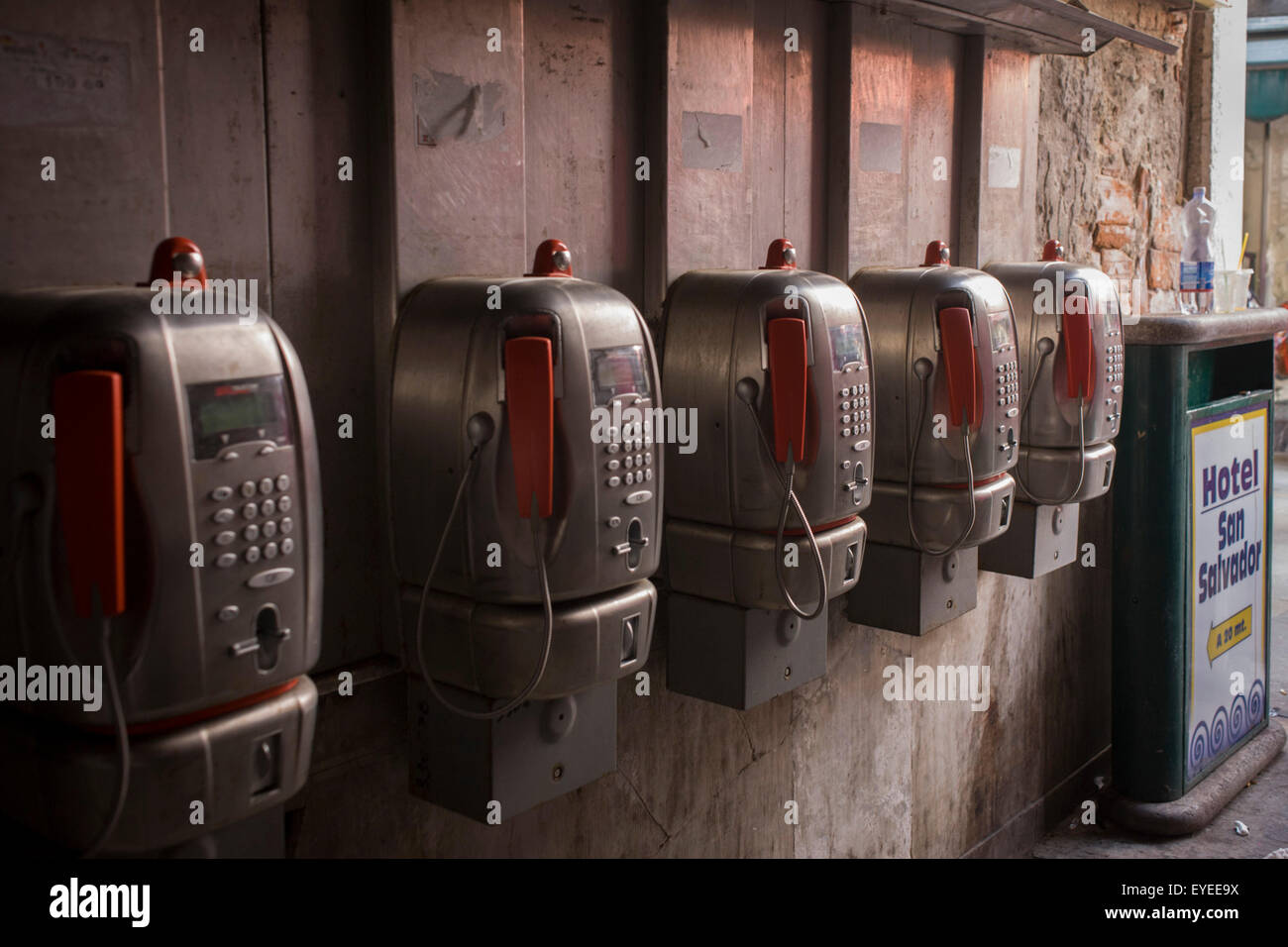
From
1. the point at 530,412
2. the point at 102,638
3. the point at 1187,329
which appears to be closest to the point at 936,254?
the point at 1187,329

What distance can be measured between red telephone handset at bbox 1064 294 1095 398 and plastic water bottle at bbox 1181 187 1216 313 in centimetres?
101

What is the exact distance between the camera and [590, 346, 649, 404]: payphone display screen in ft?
5.18

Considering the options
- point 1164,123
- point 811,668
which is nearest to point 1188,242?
point 1164,123

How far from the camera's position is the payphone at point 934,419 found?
2.32m

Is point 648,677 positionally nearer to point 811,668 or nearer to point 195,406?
point 811,668

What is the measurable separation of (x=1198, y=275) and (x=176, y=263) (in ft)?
9.81

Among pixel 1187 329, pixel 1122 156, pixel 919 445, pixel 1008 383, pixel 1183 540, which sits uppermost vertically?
pixel 1122 156

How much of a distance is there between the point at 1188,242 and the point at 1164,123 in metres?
0.42

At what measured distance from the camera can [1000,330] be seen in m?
2.40

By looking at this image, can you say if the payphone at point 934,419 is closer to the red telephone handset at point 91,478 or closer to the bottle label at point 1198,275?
the bottle label at point 1198,275

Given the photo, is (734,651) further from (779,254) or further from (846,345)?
(779,254)

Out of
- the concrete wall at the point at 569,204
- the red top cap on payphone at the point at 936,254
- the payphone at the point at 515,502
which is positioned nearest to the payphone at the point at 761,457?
the concrete wall at the point at 569,204

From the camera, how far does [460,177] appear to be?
1.80 metres

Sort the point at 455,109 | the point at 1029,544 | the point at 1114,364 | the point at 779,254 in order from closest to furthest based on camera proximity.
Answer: the point at 455,109
the point at 779,254
the point at 1114,364
the point at 1029,544
